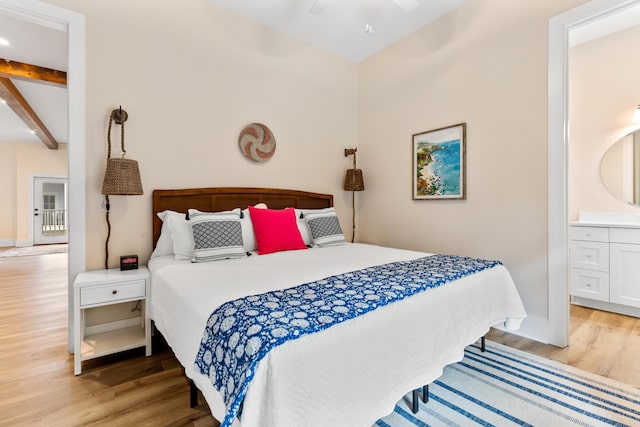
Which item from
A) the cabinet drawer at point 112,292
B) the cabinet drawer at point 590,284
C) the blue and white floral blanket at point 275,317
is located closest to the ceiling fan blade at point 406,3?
the blue and white floral blanket at point 275,317

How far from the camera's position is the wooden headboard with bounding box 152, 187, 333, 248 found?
2.61m

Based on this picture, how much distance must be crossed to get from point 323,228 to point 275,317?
1.89 m

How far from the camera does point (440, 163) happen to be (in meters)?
3.16

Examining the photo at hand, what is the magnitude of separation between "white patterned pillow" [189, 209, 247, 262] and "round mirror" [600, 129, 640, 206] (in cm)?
405

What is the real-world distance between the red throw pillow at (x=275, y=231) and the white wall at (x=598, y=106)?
11.2 feet

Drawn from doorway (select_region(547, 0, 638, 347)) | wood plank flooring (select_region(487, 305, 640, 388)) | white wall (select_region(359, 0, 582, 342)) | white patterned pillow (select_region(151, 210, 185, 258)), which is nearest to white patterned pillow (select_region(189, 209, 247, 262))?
white patterned pillow (select_region(151, 210, 185, 258))

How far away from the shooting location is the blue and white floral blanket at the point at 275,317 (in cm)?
99

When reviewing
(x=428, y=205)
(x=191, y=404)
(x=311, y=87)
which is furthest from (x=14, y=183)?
(x=428, y=205)

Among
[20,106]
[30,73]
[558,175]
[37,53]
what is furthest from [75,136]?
[20,106]

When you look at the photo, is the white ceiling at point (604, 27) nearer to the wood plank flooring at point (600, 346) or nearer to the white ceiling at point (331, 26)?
the white ceiling at point (331, 26)

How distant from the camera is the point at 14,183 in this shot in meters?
7.78

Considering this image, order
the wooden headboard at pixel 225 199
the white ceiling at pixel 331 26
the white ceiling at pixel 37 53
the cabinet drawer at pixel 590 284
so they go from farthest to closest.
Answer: the cabinet drawer at pixel 590 284
the white ceiling at pixel 331 26
the white ceiling at pixel 37 53
the wooden headboard at pixel 225 199

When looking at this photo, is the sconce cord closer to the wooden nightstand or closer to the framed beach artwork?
the wooden nightstand

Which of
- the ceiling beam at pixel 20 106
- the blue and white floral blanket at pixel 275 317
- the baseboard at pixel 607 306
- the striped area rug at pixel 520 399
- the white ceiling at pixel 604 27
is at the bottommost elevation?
the striped area rug at pixel 520 399
